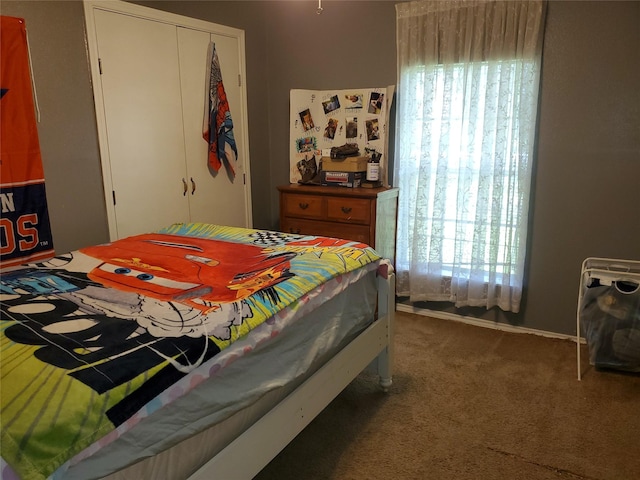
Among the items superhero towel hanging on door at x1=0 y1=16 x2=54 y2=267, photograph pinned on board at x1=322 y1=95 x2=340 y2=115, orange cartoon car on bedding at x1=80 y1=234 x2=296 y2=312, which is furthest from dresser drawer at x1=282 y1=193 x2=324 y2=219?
superhero towel hanging on door at x1=0 y1=16 x2=54 y2=267

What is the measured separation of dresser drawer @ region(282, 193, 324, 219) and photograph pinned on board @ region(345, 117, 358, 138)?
577mm

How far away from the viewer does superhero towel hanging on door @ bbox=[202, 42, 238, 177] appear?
3.39 meters

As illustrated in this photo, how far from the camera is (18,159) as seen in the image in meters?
2.46

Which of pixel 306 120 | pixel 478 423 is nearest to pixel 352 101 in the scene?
pixel 306 120

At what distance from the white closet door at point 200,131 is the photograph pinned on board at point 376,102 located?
3.28ft

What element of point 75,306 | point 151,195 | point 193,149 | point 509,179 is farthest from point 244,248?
point 509,179

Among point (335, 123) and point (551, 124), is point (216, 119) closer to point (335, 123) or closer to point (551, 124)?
point (335, 123)

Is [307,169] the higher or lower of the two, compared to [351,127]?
lower

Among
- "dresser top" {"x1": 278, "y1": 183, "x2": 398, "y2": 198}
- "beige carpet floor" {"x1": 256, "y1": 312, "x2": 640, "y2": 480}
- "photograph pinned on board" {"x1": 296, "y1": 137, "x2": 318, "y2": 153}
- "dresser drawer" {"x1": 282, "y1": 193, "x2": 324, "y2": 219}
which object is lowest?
"beige carpet floor" {"x1": 256, "y1": 312, "x2": 640, "y2": 480}

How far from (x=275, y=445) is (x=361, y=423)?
2.39 feet

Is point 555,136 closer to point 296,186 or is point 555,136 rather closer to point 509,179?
point 509,179

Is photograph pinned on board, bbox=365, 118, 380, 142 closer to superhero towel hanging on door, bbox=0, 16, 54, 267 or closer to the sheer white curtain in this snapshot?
the sheer white curtain

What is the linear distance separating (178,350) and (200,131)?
2382mm

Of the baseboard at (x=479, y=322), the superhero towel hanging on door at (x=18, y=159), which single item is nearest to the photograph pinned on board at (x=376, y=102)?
the baseboard at (x=479, y=322)
